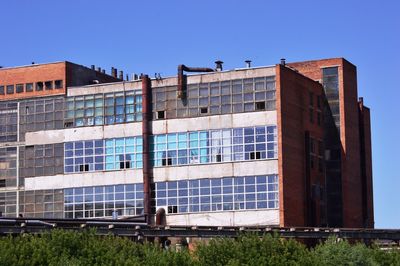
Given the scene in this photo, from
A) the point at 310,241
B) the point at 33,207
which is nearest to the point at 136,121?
the point at 33,207

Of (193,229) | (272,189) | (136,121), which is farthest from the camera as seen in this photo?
(136,121)

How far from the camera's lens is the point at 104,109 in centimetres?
9794

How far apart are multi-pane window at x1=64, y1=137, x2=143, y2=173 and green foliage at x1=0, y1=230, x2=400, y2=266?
26.6 m

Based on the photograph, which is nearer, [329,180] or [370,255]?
[370,255]

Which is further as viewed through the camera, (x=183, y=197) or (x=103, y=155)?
(x=103, y=155)

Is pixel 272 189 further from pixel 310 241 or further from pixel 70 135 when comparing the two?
pixel 70 135

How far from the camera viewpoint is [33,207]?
98812mm

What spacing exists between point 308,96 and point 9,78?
101ft

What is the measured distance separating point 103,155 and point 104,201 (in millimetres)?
4576

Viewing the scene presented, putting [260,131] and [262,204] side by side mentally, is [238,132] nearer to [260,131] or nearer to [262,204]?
[260,131]

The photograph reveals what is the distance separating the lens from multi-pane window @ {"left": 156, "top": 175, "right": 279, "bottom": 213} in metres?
90.5

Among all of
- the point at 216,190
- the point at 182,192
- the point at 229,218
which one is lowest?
the point at 229,218

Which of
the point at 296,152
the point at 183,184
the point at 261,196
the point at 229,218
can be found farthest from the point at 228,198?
the point at 296,152

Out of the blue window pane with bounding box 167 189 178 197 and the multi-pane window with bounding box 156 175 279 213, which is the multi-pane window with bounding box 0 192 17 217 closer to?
the multi-pane window with bounding box 156 175 279 213
